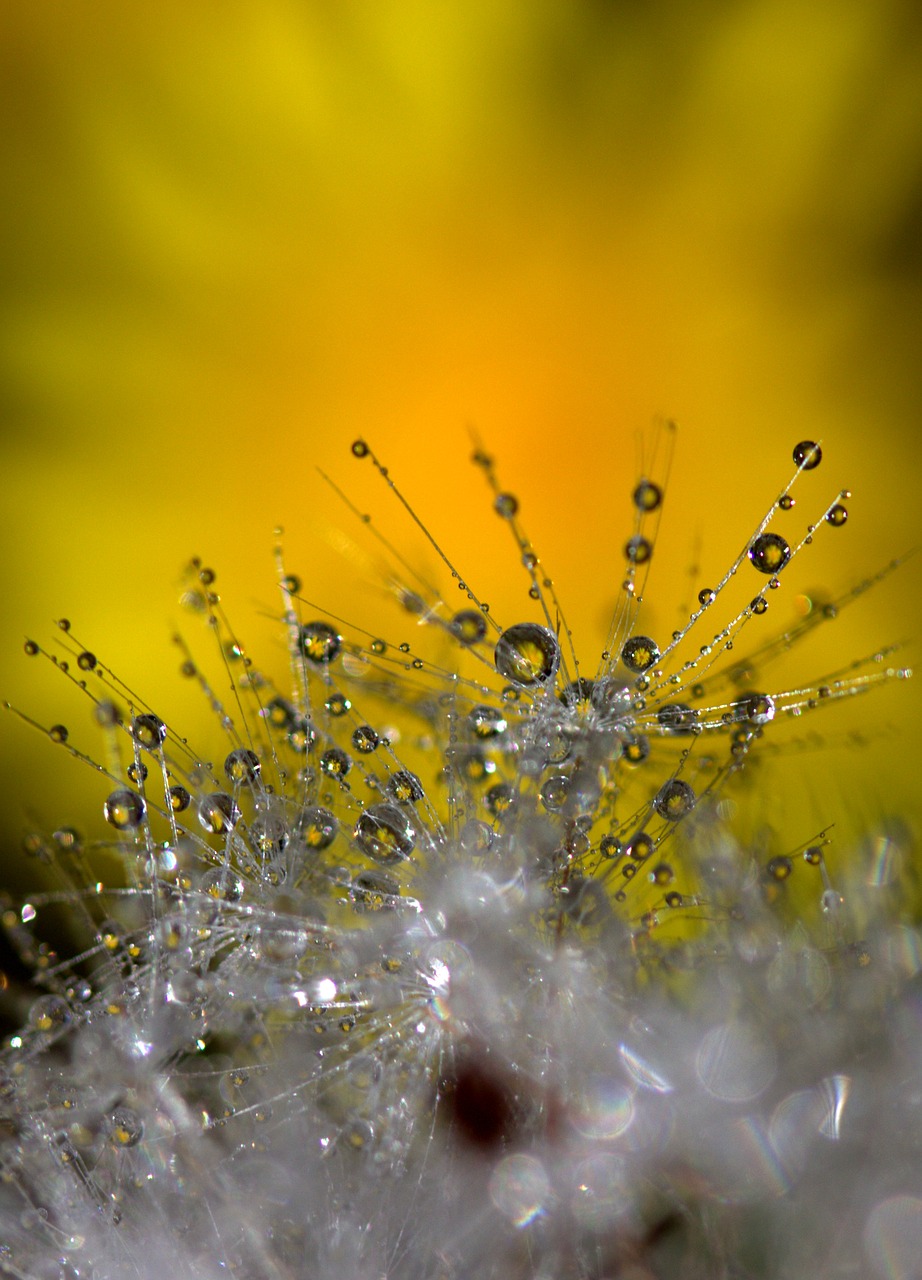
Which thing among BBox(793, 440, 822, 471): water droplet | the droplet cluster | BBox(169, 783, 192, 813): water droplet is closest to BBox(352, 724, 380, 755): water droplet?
the droplet cluster

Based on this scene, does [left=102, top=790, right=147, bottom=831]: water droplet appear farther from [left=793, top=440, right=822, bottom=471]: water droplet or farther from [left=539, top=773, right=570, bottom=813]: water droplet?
[left=793, top=440, right=822, bottom=471]: water droplet

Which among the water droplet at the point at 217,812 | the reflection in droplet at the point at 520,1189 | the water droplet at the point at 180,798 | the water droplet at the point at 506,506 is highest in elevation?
the water droplet at the point at 506,506

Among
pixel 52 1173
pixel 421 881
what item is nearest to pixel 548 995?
pixel 421 881

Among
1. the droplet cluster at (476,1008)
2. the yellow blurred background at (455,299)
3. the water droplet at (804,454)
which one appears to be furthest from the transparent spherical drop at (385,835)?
the yellow blurred background at (455,299)

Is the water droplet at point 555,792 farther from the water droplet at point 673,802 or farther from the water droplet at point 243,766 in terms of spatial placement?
the water droplet at point 243,766

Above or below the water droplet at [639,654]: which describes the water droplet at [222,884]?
below

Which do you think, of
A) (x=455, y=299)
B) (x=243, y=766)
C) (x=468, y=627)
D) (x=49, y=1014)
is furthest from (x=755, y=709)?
(x=455, y=299)
